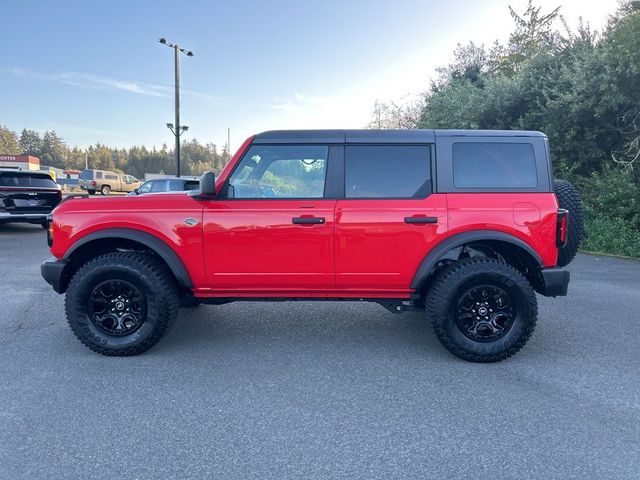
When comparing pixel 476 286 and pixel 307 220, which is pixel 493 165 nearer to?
pixel 476 286

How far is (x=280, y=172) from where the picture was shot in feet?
12.2

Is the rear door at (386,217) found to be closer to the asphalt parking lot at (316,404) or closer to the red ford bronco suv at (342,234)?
the red ford bronco suv at (342,234)

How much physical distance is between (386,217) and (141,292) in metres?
2.21

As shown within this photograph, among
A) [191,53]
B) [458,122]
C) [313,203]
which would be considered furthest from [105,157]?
[313,203]

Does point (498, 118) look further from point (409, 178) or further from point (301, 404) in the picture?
point (301, 404)

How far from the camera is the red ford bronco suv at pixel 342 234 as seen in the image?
351cm

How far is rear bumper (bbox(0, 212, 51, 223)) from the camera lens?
1049 centimetres

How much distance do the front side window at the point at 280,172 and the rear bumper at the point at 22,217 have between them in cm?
898

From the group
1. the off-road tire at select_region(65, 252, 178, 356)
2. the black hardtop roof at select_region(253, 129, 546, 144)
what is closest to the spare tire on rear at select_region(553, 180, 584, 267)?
the black hardtop roof at select_region(253, 129, 546, 144)

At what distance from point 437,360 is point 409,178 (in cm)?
160

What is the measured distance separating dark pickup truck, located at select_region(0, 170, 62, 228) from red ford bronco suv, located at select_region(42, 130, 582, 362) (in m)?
8.38

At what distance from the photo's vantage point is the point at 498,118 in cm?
1229

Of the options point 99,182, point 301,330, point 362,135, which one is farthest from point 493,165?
point 99,182

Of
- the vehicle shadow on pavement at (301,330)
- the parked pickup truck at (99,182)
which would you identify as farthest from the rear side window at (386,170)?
the parked pickup truck at (99,182)
